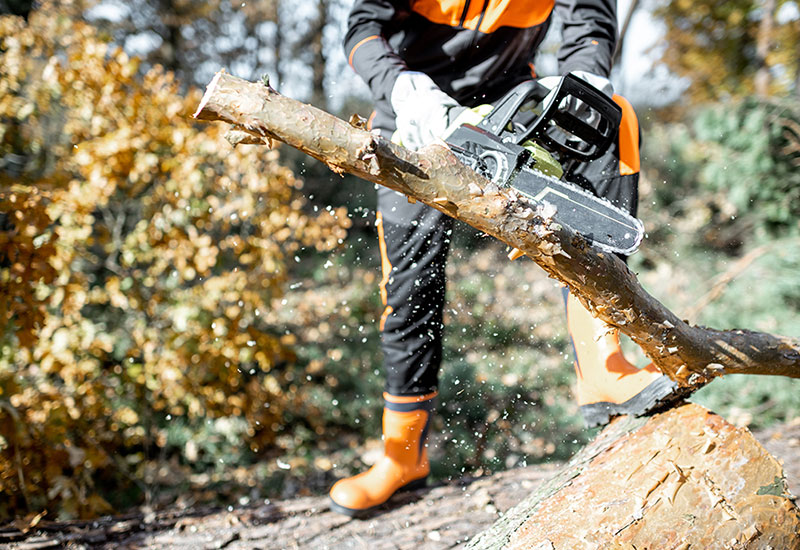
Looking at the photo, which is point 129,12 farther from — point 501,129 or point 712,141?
point 501,129

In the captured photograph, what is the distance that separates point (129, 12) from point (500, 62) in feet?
30.1

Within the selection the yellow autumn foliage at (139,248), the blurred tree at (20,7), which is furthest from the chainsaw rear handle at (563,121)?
the blurred tree at (20,7)

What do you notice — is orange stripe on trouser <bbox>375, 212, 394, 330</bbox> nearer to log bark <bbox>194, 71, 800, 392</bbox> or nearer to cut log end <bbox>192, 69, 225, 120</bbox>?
log bark <bbox>194, 71, 800, 392</bbox>

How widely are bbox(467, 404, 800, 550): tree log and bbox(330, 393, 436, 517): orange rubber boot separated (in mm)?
478

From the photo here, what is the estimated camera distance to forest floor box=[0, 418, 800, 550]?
166cm

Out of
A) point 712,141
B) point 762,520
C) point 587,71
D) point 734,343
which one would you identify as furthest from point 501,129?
point 712,141

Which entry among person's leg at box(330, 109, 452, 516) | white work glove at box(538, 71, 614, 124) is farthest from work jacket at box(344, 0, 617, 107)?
person's leg at box(330, 109, 452, 516)

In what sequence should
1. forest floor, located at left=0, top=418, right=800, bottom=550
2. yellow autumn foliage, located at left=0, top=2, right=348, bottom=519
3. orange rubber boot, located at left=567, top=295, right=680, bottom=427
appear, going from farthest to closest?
yellow autumn foliage, located at left=0, top=2, right=348, bottom=519 → forest floor, located at left=0, top=418, right=800, bottom=550 → orange rubber boot, located at left=567, top=295, right=680, bottom=427

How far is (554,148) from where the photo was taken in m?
1.52

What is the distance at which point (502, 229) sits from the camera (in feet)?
3.70

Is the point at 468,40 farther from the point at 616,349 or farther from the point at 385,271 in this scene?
the point at 616,349

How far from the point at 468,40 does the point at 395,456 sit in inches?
57.6

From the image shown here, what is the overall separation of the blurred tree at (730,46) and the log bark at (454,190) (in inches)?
329

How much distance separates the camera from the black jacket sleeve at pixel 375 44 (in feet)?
5.10
